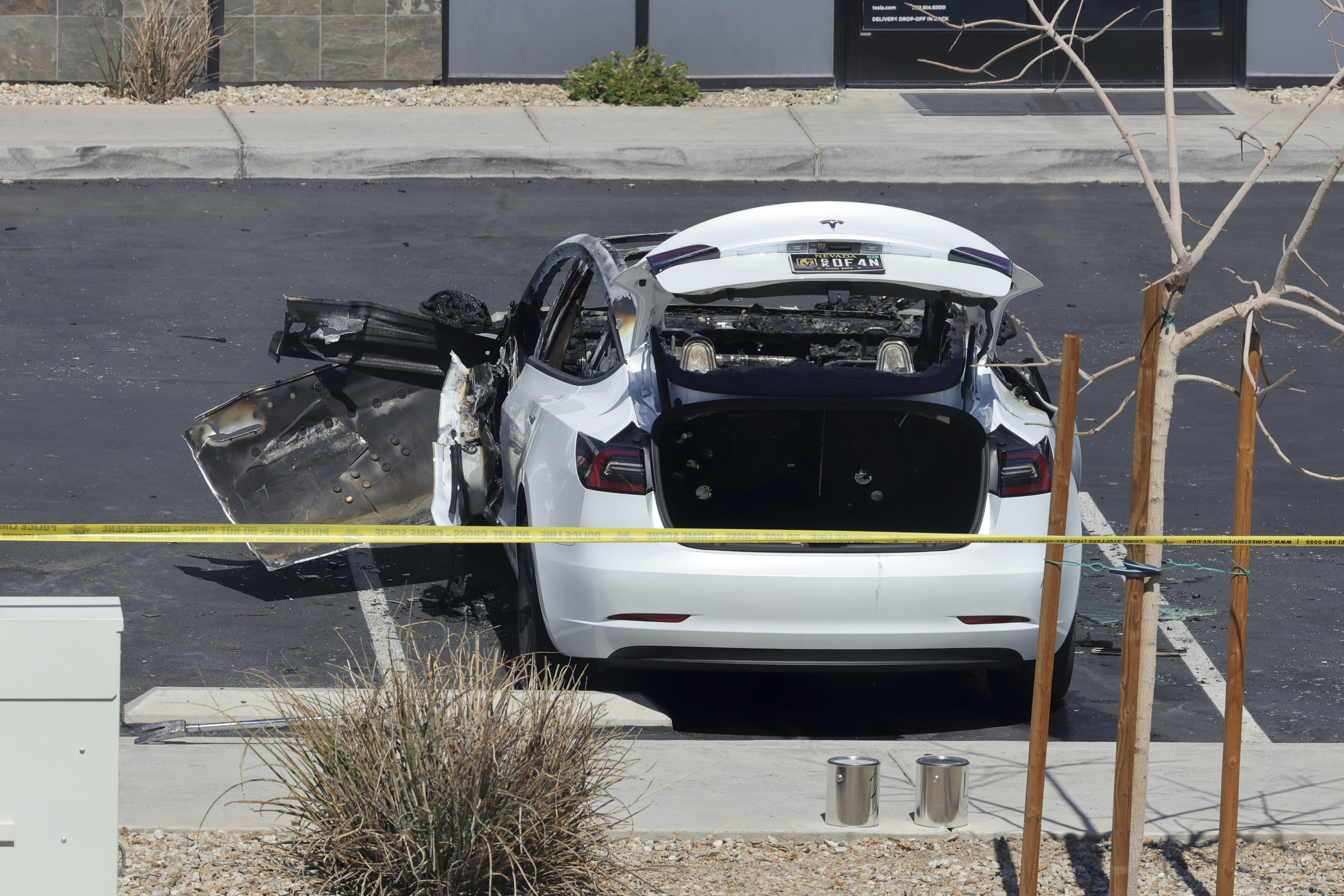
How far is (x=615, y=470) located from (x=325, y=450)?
225cm

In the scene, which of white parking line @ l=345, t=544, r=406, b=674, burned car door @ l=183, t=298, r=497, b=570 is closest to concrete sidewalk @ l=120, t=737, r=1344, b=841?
white parking line @ l=345, t=544, r=406, b=674

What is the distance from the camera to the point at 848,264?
6113 millimetres

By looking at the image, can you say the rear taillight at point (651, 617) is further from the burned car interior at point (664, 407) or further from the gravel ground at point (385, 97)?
the gravel ground at point (385, 97)

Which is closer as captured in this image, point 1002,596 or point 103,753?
point 103,753

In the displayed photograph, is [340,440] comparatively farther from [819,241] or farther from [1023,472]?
[1023,472]

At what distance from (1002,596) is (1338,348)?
6681 mm

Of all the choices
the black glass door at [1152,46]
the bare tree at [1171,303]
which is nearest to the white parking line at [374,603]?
the bare tree at [1171,303]

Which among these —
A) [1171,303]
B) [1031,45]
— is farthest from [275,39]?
[1171,303]

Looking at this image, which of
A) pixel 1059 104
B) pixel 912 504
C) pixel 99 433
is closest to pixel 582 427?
pixel 912 504

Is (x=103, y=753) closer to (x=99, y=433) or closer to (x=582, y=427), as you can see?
(x=582, y=427)

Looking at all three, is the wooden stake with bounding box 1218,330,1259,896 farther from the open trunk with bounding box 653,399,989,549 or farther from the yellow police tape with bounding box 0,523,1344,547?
the open trunk with bounding box 653,399,989,549

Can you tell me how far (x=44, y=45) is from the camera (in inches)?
688

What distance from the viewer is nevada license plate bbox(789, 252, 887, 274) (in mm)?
6098

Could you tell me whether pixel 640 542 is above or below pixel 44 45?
below
